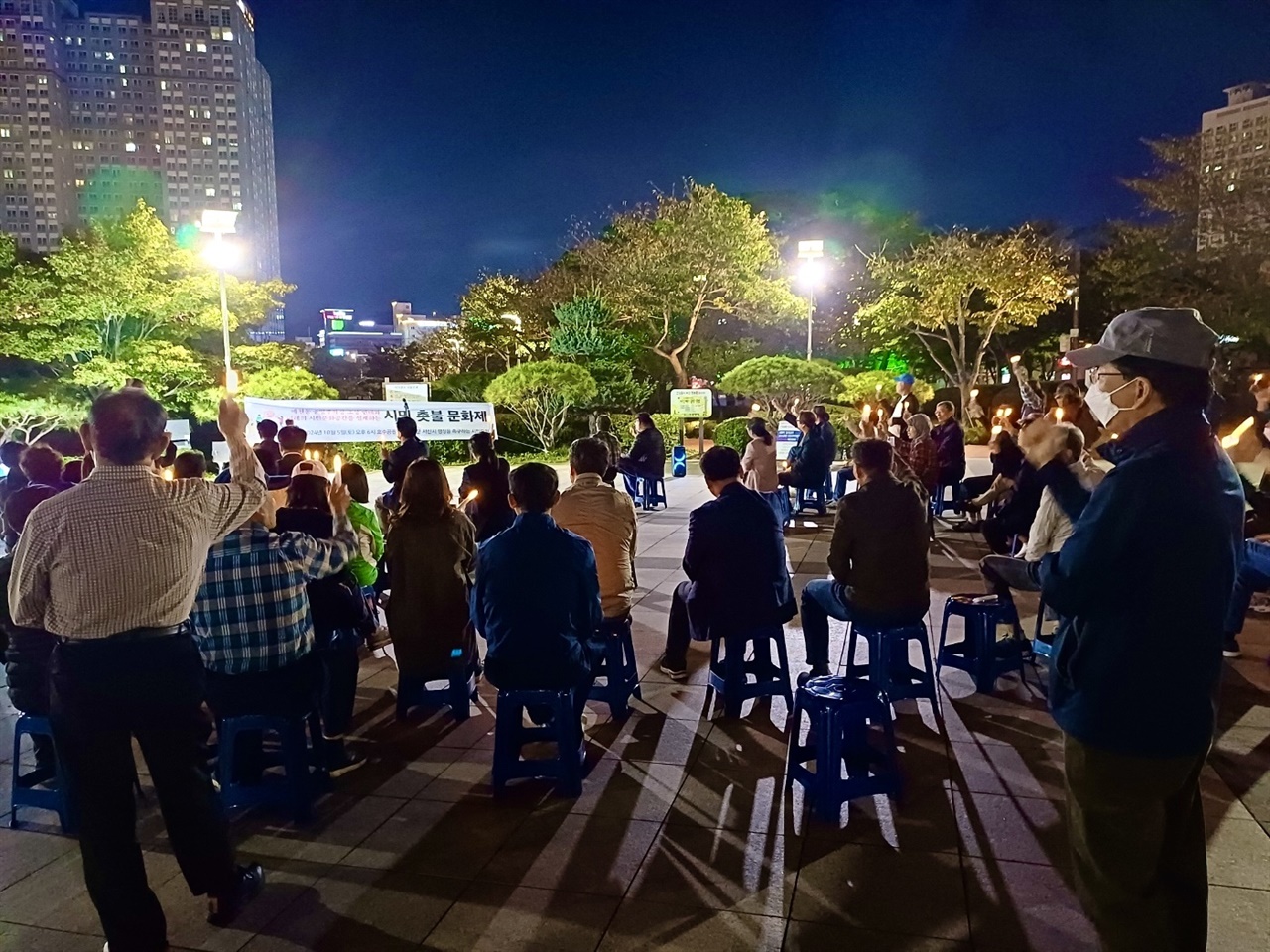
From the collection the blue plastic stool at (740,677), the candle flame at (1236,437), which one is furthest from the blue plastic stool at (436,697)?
the candle flame at (1236,437)

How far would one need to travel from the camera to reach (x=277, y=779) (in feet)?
12.9

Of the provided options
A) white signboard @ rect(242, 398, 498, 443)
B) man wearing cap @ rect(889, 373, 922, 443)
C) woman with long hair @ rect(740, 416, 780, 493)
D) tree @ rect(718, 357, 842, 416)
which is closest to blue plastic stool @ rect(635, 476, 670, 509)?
white signboard @ rect(242, 398, 498, 443)

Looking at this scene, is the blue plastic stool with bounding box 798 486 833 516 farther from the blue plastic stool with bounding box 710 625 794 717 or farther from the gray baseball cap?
the gray baseball cap

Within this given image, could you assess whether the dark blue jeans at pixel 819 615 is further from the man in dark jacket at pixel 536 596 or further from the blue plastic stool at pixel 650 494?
the blue plastic stool at pixel 650 494

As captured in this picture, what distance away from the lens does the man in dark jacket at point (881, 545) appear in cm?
467

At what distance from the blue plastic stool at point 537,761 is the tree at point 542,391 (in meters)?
16.8

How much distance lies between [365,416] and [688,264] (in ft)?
43.8

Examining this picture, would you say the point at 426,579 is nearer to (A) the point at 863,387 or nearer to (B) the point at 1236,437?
(B) the point at 1236,437

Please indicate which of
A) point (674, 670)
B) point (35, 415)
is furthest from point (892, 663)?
point (35, 415)

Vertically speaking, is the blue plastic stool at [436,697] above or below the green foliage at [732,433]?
below

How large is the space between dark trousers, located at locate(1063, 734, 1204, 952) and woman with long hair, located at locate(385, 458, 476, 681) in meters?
3.17

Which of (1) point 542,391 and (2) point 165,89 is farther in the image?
(2) point 165,89

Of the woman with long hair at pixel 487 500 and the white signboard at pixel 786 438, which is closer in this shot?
the woman with long hair at pixel 487 500

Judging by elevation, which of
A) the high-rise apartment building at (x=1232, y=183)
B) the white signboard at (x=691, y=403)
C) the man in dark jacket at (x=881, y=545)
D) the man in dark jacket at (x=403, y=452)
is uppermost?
the high-rise apartment building at (x=1232, y=183)
